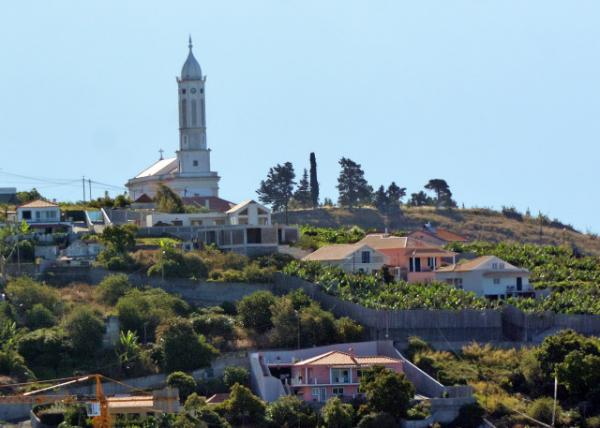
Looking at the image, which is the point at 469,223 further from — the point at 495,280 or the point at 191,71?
the point at 495,280

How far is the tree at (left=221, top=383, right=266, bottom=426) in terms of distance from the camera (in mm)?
77688

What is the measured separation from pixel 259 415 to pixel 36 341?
36.0 ft

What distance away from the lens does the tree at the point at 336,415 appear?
253 ft

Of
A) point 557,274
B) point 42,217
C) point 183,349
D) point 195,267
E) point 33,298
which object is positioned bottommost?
point 183,349

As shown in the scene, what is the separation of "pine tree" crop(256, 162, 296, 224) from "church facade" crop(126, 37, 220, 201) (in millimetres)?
12142

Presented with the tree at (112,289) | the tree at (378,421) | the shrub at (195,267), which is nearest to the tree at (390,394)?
the tree at (378,421)

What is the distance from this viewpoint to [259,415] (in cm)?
7788

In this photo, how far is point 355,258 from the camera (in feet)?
324

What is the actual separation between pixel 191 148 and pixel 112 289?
29515mm

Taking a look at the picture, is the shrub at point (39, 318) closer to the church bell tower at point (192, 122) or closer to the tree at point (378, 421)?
the tree at point (378, 421)

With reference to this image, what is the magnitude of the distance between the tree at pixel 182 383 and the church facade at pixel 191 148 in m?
36.4

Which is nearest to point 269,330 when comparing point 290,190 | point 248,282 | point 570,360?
point 248,282

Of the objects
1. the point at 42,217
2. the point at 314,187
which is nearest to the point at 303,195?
the point at 314,187

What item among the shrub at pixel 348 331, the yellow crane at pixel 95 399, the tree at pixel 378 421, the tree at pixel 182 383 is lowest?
the tree at pixel 378 421
